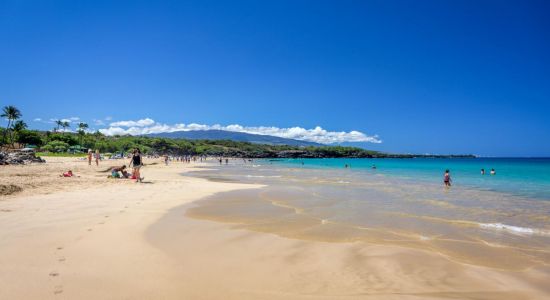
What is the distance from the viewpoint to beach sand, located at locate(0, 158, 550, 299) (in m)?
4.48

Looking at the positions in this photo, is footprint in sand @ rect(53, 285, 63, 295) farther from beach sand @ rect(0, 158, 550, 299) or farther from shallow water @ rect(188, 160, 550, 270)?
shallow water @ rect(188, 160, 550, 270)

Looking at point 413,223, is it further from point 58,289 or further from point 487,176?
point 487,176

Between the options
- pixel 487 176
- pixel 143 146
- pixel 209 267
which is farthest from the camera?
pixel 143 146

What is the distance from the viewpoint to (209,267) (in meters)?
5.43

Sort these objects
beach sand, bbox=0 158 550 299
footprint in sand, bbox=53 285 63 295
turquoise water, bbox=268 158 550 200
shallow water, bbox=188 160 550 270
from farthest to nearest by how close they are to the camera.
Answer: turquoise water, bbox=268 158 550 200 < shallow water, bbox=188 160 550 270 < beach sand, bbox=0 158 550 299 < footprint in sand, bbox=53 285 63 295

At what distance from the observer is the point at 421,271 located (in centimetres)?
560

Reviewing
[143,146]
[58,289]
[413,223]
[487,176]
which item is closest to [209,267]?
[58,289]

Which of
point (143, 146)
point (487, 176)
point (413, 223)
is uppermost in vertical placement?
point (143, 146)

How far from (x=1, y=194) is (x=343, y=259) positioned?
1163 centimetres

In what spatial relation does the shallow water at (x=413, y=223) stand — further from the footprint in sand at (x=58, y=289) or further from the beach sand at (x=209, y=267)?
the footprint in sand at (x=58, y=289)

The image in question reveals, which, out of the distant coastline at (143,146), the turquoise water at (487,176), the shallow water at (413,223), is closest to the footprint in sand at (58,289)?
the shallow water at (413,223)

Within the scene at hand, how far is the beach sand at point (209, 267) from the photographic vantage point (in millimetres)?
4480

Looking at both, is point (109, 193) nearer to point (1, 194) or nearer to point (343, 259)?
point (1, 194)

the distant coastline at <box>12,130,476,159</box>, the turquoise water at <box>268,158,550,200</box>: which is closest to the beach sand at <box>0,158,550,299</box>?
the turquoise water at <box>268,158,550,200</box>
